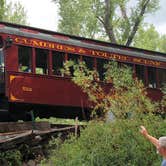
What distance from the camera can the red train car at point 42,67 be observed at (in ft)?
52.0

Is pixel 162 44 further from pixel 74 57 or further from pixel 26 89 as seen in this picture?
pixel 26 89

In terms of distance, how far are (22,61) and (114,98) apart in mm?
4463

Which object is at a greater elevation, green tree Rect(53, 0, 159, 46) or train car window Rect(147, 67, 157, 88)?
green tree Rect(53, 0, 159, 46)

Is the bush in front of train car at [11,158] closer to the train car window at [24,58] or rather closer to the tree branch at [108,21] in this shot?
the train car window at [24,58]

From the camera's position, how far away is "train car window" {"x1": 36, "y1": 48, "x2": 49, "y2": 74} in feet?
54.3

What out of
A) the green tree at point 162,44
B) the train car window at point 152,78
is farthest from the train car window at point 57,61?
the green tree at point 162,44

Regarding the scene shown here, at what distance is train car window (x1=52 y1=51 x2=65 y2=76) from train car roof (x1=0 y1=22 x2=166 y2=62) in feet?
1.41

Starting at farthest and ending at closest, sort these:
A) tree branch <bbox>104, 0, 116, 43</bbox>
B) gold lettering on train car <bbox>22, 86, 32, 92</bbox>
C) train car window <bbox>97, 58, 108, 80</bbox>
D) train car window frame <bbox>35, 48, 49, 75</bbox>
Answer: tree branch <bbox>104, 0, 116, 43</bbox> < train car window <bbox>97, 58, 108, 80</bbox> < train car window frame <bbox>35, 48, 49, 75</bbox> < gold lettering on train car <bbox>22, 86, 32, 92</bbox>

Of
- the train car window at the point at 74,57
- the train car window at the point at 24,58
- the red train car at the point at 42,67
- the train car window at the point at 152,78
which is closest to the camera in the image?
the red train car at the point at 42,67

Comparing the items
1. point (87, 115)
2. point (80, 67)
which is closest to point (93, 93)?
point (80, 67)

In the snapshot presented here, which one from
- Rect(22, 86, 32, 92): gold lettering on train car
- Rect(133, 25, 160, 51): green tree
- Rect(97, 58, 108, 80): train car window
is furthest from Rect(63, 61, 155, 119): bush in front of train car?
Rect(133, 25, 160, 51): green tree

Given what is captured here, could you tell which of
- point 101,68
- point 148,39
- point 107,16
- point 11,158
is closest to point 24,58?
point 101,68

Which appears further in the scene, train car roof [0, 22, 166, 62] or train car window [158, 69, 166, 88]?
train car window [158, 69, 166, 88]

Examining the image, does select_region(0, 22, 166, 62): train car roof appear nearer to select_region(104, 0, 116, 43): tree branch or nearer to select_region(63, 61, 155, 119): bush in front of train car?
select_region(63, 61, 155, 119): bush in front of train car
